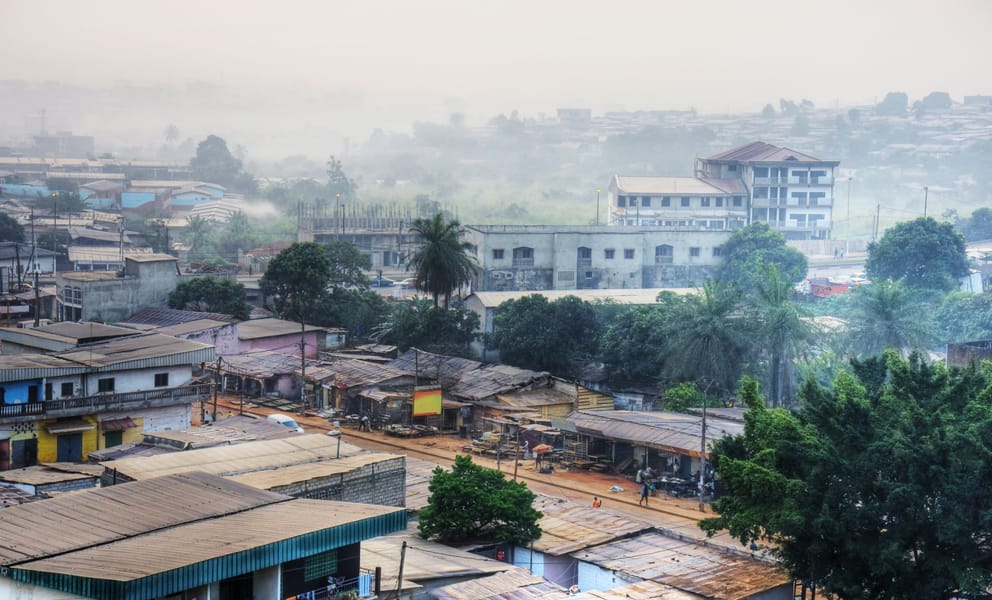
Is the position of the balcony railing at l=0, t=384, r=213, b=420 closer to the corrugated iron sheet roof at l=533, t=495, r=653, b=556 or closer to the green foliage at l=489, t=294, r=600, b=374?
the corrugated iron sheet roof at l=533, t=495, r=653, b=556

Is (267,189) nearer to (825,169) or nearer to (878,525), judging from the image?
(825,169)

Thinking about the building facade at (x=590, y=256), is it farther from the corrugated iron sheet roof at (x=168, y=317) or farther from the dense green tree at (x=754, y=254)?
the corrugated iron sheet roof at (x=168, y=317)

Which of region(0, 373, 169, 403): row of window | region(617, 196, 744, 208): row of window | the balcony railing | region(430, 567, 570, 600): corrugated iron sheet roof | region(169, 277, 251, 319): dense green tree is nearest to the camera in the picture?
region(430, 567, 570, 600): corrugated iron sheet roof

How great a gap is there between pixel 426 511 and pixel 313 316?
A: 24.1 meters

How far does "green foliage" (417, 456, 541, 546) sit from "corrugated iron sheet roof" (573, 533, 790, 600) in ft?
3.47

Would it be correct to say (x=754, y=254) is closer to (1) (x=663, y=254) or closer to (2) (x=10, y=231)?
(1) (x=663, y=254)

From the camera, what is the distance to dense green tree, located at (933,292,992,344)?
142 feet

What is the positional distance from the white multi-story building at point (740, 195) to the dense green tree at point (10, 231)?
3045cm

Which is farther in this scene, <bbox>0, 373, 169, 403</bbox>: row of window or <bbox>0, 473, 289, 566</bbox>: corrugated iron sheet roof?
<bbox>0, 373, 169, 403</bbox>: row of window

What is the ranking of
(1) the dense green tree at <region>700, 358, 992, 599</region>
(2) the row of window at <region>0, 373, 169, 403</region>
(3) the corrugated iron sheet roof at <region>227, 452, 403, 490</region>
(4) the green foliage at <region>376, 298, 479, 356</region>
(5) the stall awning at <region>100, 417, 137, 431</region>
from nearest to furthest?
1. (1) the dense green tree at <region>700, 358, 992, 599</region>
2. (3) the corrugated iron sheet roof at <region>227, 452, 403, 490</region>
3. (2) the row of window at <region>0, 373, 169, 403</region>
4. (5) the stall awning at <region>100, 417, 137, 431</region>
5. (4) the green foliage at <region>376, 298, 479, 356</region>

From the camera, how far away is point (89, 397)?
84.9ft

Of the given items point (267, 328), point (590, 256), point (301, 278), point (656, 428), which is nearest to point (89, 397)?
point (656, 428)

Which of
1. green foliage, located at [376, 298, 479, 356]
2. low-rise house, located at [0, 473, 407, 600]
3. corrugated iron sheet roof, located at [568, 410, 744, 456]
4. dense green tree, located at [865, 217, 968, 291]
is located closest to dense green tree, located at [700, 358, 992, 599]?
low-rise house, located at [0, 473, 407, 600]

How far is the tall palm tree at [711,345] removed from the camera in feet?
108
